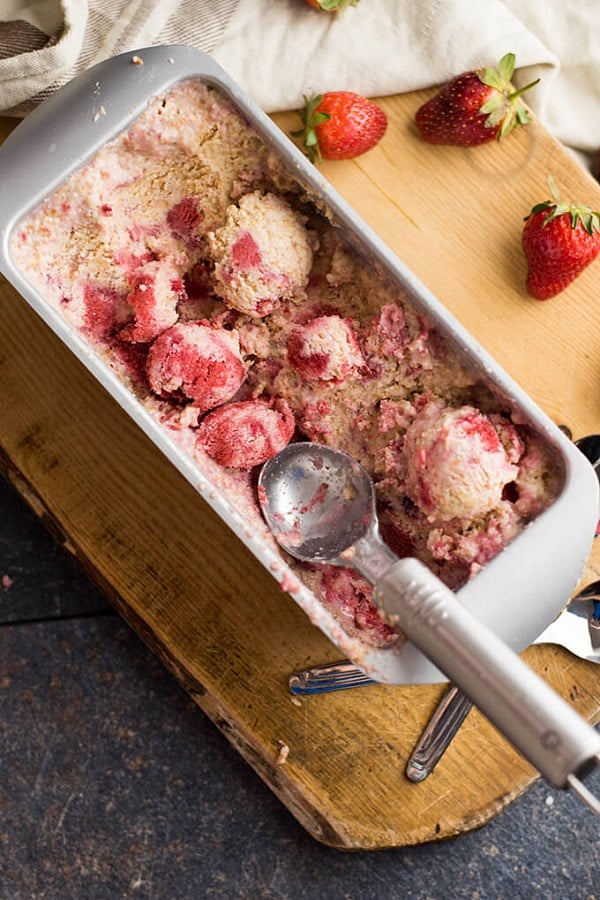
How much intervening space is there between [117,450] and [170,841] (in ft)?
2.40

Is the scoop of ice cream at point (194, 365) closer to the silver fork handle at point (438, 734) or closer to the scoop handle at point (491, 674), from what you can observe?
the scoop handle at point (491, 674)

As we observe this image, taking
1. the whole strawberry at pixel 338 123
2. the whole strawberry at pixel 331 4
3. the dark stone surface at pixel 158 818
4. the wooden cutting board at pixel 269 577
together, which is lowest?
the dark stone surface at pixel 158 818

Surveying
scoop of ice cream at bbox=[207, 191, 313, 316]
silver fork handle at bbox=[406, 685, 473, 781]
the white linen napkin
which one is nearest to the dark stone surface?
silver fork handle at bbox=[406, 685, 473, 781]

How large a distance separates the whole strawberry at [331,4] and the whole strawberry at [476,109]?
7.9 inches

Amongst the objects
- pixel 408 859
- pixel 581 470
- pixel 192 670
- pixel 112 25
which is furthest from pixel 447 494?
pixel 112 25

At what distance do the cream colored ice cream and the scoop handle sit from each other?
0.17 metres

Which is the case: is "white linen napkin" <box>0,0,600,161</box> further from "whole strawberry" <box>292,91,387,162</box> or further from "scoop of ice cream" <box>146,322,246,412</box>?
"scoop of ice cream" <box>146,322,246,412</box>

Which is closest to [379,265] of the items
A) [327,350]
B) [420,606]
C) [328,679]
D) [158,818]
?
[327,350]

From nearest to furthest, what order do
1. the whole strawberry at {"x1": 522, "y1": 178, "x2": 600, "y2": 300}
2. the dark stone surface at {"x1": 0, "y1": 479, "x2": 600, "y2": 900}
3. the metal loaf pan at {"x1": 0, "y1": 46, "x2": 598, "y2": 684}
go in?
the metal loaf pan at {"x1": 0, "y1": 46, "x2": 598, "y2": 684}, the whole strawberry at {"x1": 522, "y1": 178, "x2": 600, "y2": 300}, the dark stone surface at {"x1": 0, "y1": 479, "x2": 600, "y2": 900}

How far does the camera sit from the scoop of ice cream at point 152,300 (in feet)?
4.51

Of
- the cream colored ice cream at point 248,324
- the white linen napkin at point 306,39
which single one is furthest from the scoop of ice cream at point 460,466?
the white linen napkin at point 306,39

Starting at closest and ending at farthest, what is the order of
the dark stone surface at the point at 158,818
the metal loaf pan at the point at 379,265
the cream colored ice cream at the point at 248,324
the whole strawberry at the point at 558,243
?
the metal loaf pan at the point at 379,265
the cream colored ice cream at the point at 248,324
the whole strawberry at the point at 558,243
the dark stone surface at the point at 158,818

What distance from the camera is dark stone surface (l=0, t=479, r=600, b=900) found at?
171 cm

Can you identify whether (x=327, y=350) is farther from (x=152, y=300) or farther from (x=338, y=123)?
(x=338, y=123)
